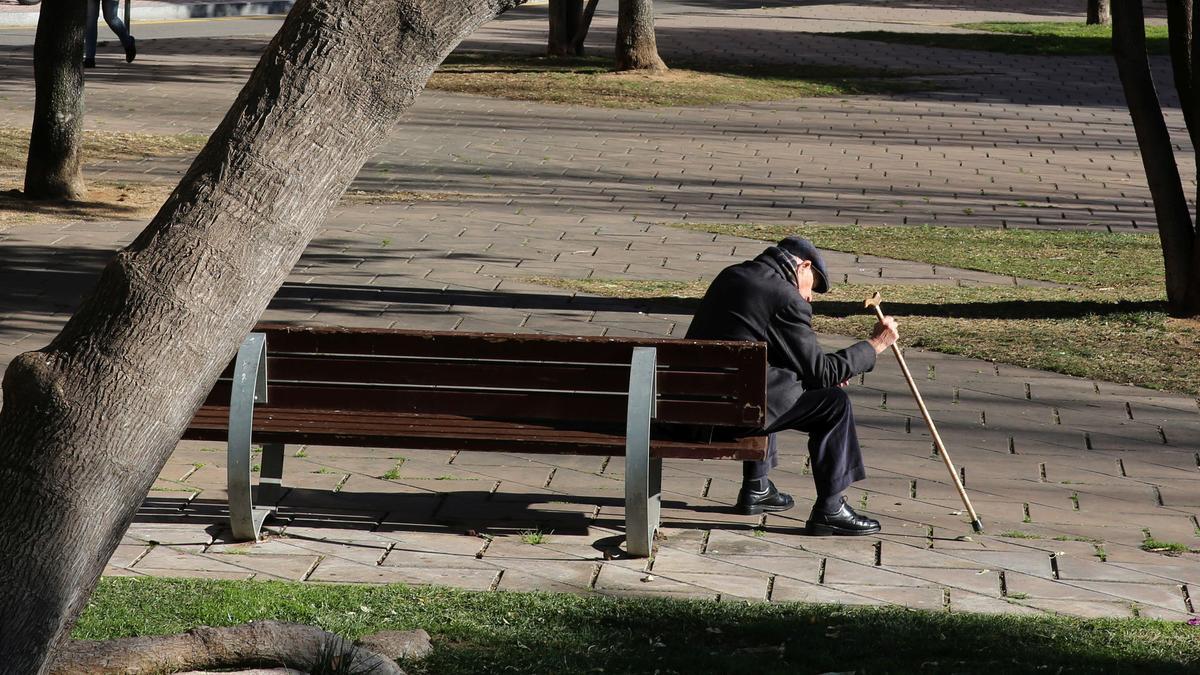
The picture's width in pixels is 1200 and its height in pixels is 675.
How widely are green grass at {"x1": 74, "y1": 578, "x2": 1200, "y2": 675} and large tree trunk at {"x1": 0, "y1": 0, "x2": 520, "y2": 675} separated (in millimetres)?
1378

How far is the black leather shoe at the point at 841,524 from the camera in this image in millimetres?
5645

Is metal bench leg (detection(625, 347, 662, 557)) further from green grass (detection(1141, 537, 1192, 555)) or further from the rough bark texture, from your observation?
green grass (detection(1141, 537, 1192, 555))

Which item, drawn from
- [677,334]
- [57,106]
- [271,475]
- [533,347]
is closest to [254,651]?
[533,347]

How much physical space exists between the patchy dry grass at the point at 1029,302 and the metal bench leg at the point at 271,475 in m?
3.81

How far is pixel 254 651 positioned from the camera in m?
3.89

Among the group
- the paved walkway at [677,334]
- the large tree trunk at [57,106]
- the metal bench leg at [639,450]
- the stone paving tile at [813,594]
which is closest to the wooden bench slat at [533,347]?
the metal bench leg at [639,450]

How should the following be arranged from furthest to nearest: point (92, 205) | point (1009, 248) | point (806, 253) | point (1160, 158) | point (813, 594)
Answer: point (92, 205), point (1009, 248), point (1160, 158), point (806, 253), point (813, 594)

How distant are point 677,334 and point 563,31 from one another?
54.6 feet

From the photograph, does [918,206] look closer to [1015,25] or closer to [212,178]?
[212,178]

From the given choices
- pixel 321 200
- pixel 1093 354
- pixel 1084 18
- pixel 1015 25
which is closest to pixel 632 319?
pixel 1093 354

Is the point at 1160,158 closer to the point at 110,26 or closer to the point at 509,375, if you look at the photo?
the point at 509,375

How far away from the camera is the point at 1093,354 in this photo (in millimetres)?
8438

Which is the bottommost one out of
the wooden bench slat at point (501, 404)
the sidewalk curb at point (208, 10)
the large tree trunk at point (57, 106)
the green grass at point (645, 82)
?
the sidewalk curb at point (208, 10)

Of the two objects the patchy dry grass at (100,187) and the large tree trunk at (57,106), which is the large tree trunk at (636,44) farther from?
the large tree trunk at (57,106)
